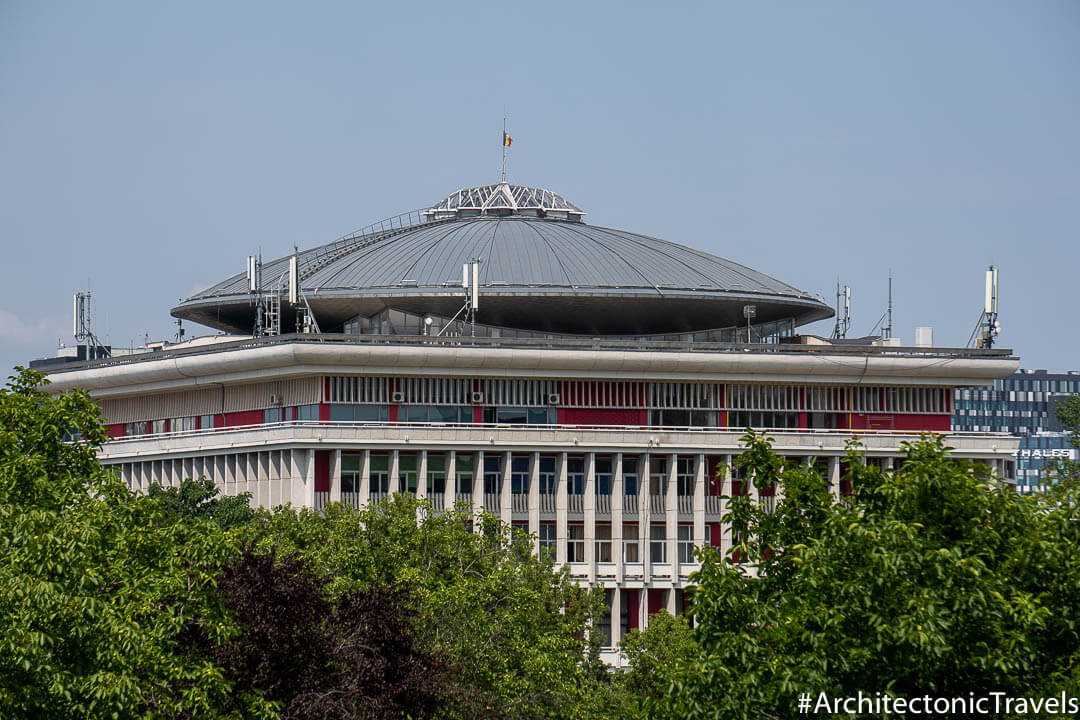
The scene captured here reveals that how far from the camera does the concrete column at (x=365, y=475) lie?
103 m

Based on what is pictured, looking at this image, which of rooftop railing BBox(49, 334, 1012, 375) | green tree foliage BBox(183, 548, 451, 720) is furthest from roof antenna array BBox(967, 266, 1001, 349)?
green tree foliage BBox(183, 548, 451, 720)

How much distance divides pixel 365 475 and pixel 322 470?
84.7 inches

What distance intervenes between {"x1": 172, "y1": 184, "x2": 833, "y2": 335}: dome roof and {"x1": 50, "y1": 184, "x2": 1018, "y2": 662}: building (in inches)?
7.9

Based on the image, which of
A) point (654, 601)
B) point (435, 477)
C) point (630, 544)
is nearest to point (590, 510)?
point (630, 544)

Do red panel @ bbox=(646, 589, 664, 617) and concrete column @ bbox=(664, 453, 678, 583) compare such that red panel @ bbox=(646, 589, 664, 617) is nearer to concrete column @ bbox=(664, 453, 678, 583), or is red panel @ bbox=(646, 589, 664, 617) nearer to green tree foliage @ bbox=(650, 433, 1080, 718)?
concrete column @ bbox=(664, 453, 678, 583)

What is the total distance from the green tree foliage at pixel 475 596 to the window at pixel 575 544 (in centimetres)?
2351

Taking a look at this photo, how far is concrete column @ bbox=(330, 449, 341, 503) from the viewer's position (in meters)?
102

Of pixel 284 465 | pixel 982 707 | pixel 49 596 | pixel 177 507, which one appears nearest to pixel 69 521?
pixel 49 596

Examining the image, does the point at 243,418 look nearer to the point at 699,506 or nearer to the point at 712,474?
the point at 699,506

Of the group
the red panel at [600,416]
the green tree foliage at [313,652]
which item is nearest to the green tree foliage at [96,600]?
the green tree foliage at [313,652]

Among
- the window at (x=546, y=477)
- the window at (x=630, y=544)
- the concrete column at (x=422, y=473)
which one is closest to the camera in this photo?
the concrete column at (x=422, y=473)

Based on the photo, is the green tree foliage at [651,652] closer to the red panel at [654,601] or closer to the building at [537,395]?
the building at [537,395]

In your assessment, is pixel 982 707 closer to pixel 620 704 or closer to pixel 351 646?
pixel 351 646

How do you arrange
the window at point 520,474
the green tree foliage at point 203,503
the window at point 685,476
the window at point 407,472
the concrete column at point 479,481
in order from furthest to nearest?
the window at point 685,476 → the window at point 520,474 → the concrete column at point 479,481 → the window at point 407,472 → the green tree foliage at point 203,503
